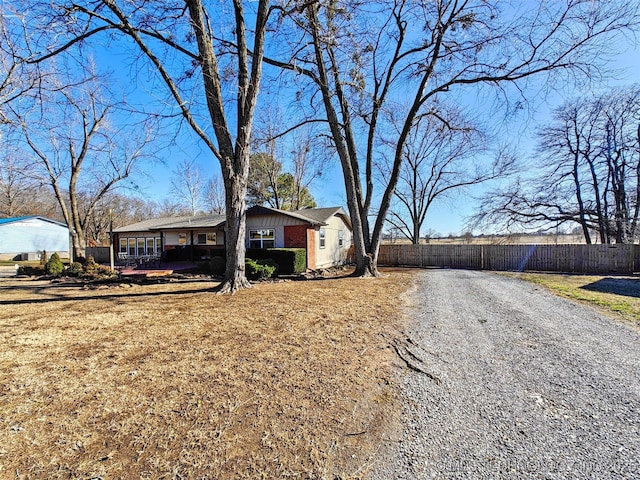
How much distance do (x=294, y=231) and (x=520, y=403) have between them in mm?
11982

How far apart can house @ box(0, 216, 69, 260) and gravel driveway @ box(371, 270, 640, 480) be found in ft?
109

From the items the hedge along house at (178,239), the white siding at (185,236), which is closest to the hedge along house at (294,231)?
the hedge along house at (178,239)

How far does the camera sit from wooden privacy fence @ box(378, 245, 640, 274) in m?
13.0

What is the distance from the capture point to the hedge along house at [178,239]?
54.1ft

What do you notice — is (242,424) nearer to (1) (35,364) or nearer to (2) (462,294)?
(1) (35,364)

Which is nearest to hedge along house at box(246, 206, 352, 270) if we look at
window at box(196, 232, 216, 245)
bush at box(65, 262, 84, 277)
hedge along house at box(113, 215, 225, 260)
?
hedge along house at box(113, 215, 225, 260)

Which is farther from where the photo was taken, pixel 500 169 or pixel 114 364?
pixel 500 169

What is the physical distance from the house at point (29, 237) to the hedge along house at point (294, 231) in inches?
918

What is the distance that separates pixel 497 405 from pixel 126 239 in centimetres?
2221

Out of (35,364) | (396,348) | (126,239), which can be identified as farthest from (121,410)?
(126,239)

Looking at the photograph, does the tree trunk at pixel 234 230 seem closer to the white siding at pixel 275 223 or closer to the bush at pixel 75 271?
the white siding at pixel 275 223

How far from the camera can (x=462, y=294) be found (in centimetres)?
760

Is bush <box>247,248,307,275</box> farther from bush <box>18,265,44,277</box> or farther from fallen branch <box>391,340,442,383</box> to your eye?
bush <box>18,265,44,277</box>

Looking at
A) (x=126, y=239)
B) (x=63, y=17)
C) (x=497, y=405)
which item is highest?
(x=63, y=17)
